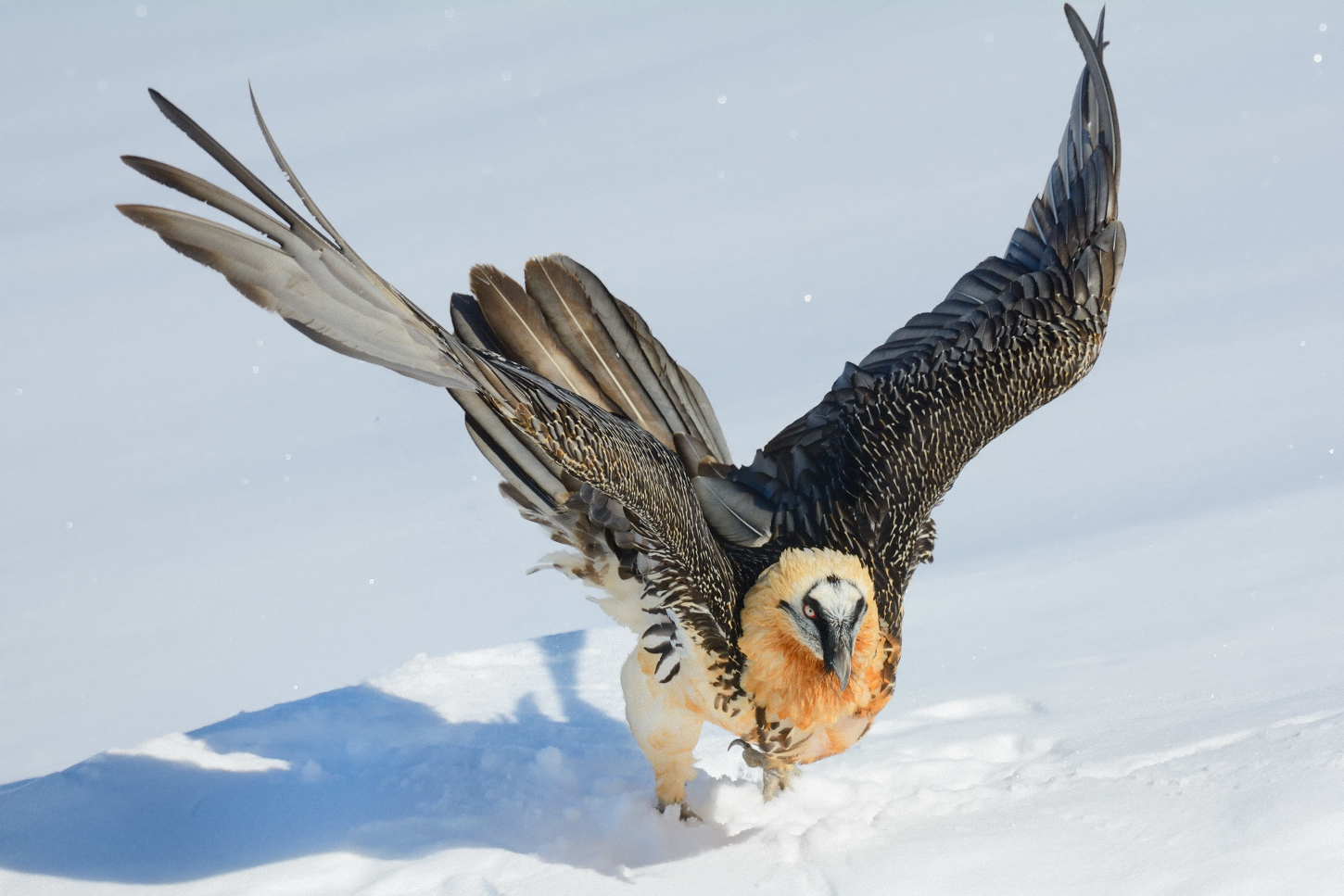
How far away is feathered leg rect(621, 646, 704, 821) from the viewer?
5129 mm

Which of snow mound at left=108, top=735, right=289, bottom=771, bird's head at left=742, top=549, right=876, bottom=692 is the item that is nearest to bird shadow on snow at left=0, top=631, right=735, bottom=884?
snow mound at left=108, top=735, right=289, bottom=771

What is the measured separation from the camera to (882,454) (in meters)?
5.59

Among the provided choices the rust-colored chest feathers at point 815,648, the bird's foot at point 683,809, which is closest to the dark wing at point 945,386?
→ the rust-colored chest feathers at point 815,648

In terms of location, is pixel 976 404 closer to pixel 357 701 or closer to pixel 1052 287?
pixel 1052 287

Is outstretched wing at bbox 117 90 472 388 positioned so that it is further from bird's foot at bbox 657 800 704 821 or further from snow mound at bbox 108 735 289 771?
snow mound at bbox 108 735 289 771

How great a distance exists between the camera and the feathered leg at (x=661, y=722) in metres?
5.13

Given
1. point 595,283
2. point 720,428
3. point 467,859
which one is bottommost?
point 467,859

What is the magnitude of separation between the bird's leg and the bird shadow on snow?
32 centimetres

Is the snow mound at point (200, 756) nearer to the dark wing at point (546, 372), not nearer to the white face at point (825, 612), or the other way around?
the dark wing at point (546, 372)

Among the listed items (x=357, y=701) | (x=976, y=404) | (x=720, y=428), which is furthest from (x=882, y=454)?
(x=357, y=701)

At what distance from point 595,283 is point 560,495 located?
3.91 ft

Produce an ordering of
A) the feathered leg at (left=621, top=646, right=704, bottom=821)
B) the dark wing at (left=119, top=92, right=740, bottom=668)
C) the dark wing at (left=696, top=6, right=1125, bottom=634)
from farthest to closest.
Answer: the dark wing at (left=696, top=6, right=1125, bottom=634) < the feathered leg at (left=621, top=646, right=704, bottom=821) < the dark wing at (left=119, top=92, right=740, bottom=668)

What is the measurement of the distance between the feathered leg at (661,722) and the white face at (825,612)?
2.26ft

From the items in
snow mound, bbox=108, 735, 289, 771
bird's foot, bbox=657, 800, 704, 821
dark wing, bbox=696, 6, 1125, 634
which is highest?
dark wing, bbox=696, 6, 1125, 634
